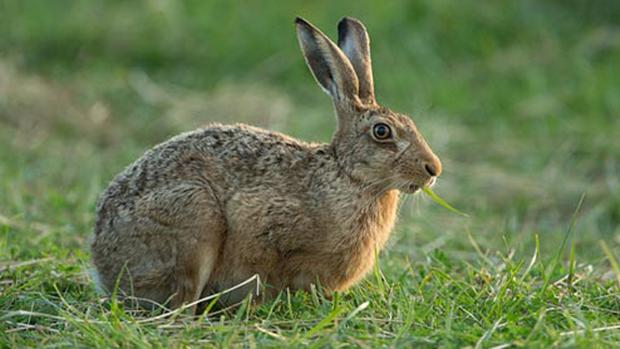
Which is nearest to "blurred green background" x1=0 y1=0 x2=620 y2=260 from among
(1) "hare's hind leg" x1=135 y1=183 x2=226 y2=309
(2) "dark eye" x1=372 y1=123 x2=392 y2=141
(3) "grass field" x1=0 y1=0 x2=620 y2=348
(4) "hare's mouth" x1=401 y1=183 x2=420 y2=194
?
(3) "grass field" x1=0 y1=0 x2=620 y2=348

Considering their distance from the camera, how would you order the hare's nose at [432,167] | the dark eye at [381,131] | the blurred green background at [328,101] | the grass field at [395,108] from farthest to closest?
the blurred green background at [328,101] → the dark eye at [381,131] → the hare's nose at [432,167] → the grass field at [395,108]

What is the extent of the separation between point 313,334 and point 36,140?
213 inches

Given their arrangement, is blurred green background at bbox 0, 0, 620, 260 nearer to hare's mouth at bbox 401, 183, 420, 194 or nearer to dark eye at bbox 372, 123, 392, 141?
hare's mouth at bbox 401, 183, 420, 194

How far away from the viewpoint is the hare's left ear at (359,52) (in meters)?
5.59

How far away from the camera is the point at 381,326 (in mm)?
4570

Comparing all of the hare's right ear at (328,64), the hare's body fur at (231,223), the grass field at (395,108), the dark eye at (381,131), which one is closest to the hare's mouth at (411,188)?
the hare's body fur at (231,223)

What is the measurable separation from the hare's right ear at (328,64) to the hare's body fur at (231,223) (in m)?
0.39

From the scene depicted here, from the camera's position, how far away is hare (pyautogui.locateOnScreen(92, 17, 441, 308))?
16.4 feet

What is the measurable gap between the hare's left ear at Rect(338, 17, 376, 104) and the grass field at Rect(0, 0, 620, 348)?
92 centimetres

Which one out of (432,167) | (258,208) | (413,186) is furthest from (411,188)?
(258,208)

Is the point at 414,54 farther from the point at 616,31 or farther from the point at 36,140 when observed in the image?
the point at 36,140

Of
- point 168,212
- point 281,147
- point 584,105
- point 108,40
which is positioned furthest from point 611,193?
point 108,40

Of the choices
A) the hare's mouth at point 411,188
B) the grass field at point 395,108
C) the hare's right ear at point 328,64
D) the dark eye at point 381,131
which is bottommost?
the grass field at point 395,108

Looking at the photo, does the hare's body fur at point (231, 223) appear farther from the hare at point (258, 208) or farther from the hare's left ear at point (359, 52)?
the hare's left ear at point (359, 52)
